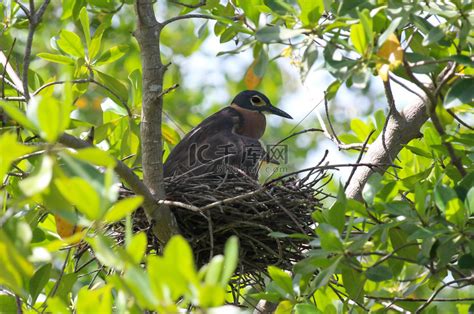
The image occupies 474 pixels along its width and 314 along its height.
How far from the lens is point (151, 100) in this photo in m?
3.94

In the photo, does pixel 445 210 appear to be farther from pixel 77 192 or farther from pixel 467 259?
pixel 77 192

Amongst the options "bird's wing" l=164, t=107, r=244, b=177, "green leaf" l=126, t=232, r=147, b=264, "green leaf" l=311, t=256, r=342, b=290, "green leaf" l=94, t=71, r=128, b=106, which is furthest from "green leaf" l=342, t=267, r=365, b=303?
"bird's wing" l=164, t=107, r=244, b=177

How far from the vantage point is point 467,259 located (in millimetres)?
3098

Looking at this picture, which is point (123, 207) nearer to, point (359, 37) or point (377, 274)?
point (359, 37)

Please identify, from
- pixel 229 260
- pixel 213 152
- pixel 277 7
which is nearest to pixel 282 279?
pixel 277 7

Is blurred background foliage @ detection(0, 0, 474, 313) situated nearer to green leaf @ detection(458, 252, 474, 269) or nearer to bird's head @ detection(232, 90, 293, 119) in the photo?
green leaf @ detection(458, 252, 474, 269)

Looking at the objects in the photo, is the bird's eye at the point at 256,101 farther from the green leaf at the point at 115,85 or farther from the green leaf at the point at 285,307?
the green leaf at the point at 285,307

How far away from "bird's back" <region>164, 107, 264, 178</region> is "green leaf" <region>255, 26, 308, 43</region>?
2.11 meters

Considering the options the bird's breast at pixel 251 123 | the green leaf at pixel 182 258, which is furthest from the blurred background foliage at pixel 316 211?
the bird's breast at pixel 251 123

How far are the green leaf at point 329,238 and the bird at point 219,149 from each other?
1922mm

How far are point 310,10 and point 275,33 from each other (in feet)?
0.56

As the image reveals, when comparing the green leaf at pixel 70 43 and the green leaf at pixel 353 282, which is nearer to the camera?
the green leaf at pixel 353 282

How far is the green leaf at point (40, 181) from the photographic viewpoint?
2.00m

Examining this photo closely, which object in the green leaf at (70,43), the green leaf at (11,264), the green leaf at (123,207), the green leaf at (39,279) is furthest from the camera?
the green leaf at (70,43)
